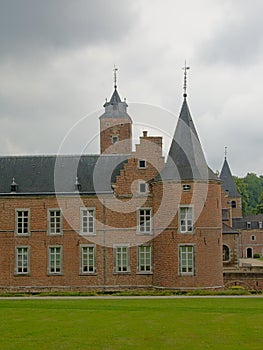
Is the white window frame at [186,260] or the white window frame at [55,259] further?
A: the white window frame at [55,259]

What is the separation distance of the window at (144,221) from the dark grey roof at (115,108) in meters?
14.3

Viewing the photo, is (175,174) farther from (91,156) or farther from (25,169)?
(25,169)

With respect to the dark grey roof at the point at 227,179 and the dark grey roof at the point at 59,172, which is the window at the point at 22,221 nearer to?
the dark grey roof at the point at 59,172

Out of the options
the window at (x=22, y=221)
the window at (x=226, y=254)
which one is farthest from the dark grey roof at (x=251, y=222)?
the window at (x=22, y=221)

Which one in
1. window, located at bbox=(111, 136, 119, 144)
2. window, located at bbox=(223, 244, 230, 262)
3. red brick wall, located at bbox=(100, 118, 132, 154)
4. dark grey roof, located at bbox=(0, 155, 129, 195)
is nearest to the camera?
dark grey roof, located at bbox=(0, 155, 129, 195)

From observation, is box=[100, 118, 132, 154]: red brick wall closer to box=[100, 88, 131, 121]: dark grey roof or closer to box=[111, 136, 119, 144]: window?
box=[111, 136, 119, 144]: window

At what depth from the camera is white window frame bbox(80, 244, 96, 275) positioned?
3566 cm

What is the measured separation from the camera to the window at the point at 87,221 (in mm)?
35906

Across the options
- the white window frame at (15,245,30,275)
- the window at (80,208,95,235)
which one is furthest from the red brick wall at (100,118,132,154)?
the white window frame at (15,245,30,275)

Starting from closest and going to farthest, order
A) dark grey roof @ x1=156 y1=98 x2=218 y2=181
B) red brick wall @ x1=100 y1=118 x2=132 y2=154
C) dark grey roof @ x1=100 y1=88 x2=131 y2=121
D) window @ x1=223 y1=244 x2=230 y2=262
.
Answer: dark grey roof @ x1=156 y1=98 x2=218 y2=181, red brick wall @ x1=100 y1=118 x2=132 y2=154, window @ x1=223 y1=244 x2=230 y2=262, dark grey roof @ x1=100 y1=88 x2=131 y2=121
